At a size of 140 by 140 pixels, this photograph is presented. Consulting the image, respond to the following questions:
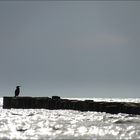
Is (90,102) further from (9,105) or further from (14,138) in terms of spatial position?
(14,138)

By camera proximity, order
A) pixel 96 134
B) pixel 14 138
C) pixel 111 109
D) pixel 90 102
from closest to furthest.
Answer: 1. pixel 14 138
2. pixel 96 134
3. pixel 111 109
4. pixel 90 102

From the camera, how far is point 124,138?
84.2 ft

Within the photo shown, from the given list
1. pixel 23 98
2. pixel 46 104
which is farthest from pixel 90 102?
pixel 23 98

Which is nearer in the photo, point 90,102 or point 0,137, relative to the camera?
point 0,137

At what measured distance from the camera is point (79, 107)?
5944 cm

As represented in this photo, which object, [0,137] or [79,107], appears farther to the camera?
[79,107]

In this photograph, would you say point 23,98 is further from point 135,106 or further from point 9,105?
Result: point 135,106

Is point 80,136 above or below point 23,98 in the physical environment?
below

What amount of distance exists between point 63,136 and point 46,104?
34.8 metres

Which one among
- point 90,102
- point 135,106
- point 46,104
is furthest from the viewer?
point 46,104

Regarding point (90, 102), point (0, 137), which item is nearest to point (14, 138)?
point (0, 137)

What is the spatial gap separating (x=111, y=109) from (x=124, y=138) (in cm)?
2586

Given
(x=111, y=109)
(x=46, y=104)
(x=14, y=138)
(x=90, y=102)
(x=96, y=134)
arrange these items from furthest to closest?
1. (x=46, y=104)
2. (x=90, y=102)
3. (x=111, y=109)
4. (x=96, y=134)
5. (x=14, y=138)

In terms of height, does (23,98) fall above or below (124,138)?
above
